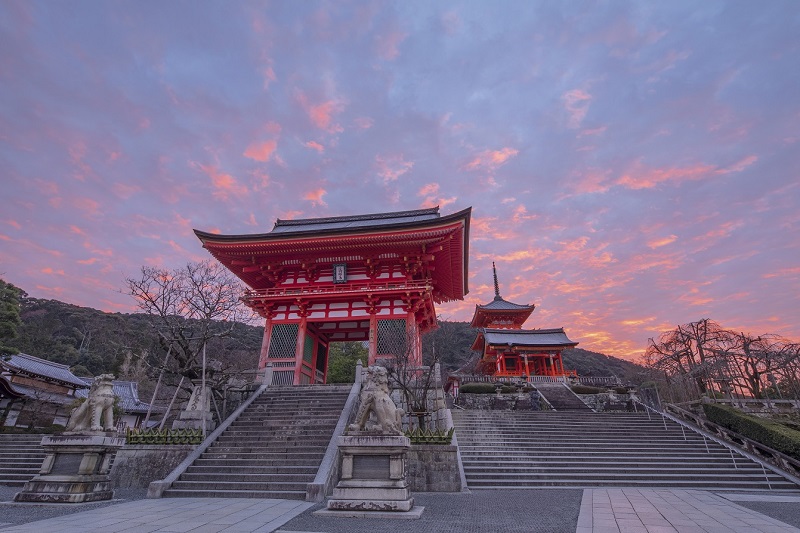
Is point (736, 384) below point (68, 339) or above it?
below

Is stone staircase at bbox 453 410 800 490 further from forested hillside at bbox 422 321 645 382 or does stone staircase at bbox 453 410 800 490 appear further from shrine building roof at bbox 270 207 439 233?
forested hillside at bbox 422 321 645 382

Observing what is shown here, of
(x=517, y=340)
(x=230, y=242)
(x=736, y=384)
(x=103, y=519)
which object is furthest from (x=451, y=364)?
(x=103, y=519)


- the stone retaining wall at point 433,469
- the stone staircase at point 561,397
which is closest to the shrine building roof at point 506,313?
the stone staircase at point 561,397

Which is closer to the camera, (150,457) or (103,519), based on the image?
(103,519)

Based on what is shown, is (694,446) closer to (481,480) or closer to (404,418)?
(481,480)

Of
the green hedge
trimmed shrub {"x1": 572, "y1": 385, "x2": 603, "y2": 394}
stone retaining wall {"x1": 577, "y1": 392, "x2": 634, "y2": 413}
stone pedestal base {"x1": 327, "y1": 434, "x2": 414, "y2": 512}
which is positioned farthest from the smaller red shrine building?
stone pedestal base {"x1": 327, "y1": 434, "x2": 414, "y2": 512}

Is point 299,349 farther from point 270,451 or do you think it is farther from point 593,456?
point 593,456

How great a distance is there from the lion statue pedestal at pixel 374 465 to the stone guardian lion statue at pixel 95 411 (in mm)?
6149

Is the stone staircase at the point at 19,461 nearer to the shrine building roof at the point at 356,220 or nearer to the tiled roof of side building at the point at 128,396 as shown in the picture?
the shrine building roof at the point at 356,220

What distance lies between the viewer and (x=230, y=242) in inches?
815

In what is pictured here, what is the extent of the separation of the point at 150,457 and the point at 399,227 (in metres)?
13.7

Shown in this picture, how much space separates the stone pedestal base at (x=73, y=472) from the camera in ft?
27.2

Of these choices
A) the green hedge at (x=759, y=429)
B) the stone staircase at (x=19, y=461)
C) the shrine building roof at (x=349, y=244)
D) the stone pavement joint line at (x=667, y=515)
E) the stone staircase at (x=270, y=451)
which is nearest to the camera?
the stone pavement joint line at (x=667, y=515)

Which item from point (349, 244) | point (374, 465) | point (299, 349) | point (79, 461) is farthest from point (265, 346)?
point (374, 465)
